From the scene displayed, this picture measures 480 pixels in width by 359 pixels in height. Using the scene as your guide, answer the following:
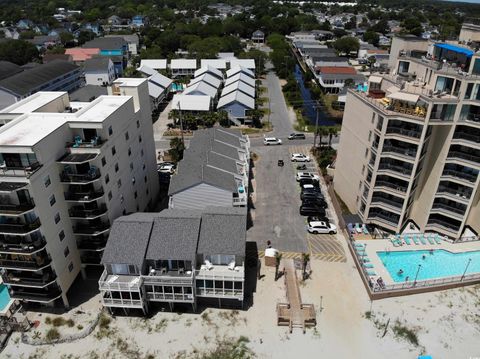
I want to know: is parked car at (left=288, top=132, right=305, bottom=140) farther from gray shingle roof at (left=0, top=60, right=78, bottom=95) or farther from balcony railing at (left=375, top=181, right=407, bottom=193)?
gray shingle roof at (left=0, top=60, right=78, bottom=95)

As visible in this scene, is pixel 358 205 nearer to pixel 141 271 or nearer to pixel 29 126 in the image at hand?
pixel 141 271

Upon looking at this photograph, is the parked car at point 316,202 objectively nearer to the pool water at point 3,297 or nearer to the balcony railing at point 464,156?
the balcony railing at point 464,156

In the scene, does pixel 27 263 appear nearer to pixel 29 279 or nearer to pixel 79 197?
pixel 29 279

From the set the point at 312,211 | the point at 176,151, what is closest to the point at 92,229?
the point at 312,211

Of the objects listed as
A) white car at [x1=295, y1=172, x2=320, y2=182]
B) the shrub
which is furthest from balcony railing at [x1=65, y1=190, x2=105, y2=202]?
white car at [x1=295, y1=172, x2=320, y2=182]

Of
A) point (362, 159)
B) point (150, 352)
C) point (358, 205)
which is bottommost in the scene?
point (150, 352)

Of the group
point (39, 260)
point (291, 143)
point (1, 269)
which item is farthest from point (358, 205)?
point (1, 269)

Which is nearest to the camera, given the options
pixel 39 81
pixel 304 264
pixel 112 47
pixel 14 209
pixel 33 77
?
pixel 14 209
